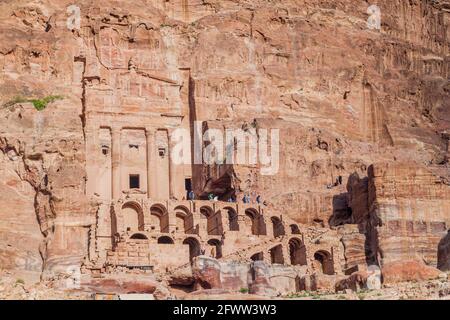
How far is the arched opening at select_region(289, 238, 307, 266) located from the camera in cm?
11325

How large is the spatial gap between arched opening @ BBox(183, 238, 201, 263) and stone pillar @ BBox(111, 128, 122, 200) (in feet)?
33.5

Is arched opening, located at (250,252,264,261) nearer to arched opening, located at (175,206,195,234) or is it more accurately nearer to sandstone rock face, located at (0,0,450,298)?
sandstone rock face, located at (0,0,450,298)

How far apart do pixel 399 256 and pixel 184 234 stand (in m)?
15.8

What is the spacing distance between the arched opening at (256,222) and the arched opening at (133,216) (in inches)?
325

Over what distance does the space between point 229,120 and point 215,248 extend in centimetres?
1785

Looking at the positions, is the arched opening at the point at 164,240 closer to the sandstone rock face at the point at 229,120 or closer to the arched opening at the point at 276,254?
the sandstone rock face at the point at 229,120

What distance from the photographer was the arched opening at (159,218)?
11706cm

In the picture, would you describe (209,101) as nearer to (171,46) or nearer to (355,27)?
(171,46)

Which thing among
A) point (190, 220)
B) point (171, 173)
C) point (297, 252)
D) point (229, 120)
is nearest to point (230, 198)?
point (190, 220)

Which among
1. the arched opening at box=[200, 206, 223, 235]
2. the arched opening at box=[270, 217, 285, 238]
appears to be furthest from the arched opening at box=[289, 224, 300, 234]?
the arched opening at box=[200, 206, 223, 235]

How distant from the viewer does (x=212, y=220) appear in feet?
387

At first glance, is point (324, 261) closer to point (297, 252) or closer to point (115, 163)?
point (297, 252)

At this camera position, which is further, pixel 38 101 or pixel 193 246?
pixel 38 101

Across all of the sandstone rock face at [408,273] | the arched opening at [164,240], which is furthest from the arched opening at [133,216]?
the sandstone rock face at [408,273]
